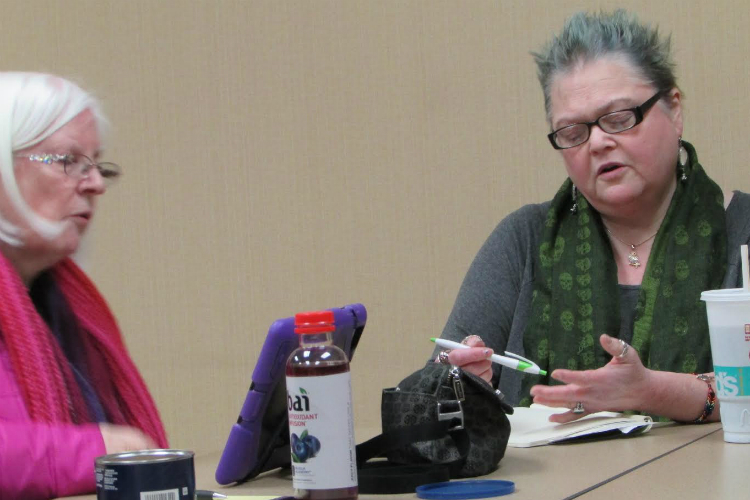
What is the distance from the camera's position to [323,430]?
0.96 m

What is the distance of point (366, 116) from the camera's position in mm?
2836

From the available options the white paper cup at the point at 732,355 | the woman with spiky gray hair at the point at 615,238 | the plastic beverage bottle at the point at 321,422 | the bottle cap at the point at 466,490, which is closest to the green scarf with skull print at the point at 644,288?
the woman with spiky gray hair at the point at 615,238

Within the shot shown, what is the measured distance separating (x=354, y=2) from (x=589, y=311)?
4.29 ft

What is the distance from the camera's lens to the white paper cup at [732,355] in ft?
4.31

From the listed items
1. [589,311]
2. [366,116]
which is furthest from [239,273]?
[589,311]

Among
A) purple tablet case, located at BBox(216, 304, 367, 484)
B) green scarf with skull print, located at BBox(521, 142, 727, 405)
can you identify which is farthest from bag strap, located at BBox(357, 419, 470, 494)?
green scarf with skull print, located at BBox(521, 142, 727, 405)

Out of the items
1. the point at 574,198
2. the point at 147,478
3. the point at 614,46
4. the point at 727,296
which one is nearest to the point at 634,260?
the point at 574,198

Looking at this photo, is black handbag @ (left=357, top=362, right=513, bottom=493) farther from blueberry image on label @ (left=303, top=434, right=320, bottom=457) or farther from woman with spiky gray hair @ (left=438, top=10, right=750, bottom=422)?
woman with spiky gray hair @ (left=438, top=10, right=750, bottom=422)

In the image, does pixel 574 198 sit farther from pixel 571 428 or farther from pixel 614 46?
pixel 571 428

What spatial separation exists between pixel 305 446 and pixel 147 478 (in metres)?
0.17

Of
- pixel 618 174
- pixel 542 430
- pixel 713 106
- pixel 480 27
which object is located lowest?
pixel 542 430

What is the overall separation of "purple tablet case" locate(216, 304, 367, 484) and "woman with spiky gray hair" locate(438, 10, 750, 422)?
62cm

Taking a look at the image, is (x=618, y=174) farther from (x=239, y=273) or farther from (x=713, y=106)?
(x=239, y=273)

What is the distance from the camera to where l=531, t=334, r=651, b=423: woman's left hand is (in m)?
1.47
